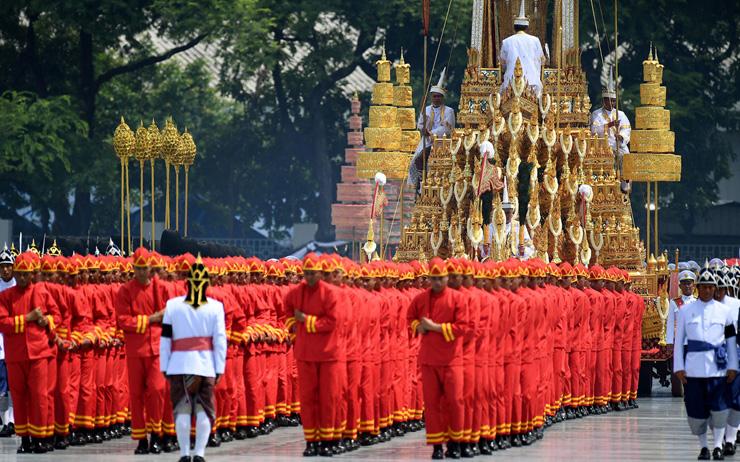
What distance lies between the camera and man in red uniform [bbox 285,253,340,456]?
918 inches

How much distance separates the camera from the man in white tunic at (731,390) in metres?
24.0

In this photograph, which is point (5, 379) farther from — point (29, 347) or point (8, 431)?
point (29, 347)

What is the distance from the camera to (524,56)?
35.8 metres

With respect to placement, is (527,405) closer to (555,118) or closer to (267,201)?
(555,118)

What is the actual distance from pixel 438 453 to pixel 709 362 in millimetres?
2818

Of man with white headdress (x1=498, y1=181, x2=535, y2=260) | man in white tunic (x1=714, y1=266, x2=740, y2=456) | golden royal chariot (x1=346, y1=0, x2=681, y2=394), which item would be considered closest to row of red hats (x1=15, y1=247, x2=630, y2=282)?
man in white tunic (x1=714, y1=266, x2=740, y2=456)

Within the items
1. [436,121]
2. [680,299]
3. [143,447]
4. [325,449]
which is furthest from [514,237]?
[143,447]

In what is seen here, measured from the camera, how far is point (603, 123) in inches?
1485

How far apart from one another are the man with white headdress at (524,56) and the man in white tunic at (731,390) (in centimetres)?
1158

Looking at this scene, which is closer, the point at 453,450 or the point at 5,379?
the point at 453,450

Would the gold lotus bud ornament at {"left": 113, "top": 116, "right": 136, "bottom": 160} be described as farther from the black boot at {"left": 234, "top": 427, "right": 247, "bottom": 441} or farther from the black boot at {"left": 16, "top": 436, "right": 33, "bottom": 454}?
the black boot at {"left": 16, "top": 436, "right": 33, "bottom": 454}

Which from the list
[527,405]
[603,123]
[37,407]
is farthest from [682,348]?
[603,123]

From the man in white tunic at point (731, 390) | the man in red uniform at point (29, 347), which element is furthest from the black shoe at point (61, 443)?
the man in white tunic at point (731, 390)

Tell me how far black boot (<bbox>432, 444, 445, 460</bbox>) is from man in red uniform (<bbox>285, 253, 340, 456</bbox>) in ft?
3.30
